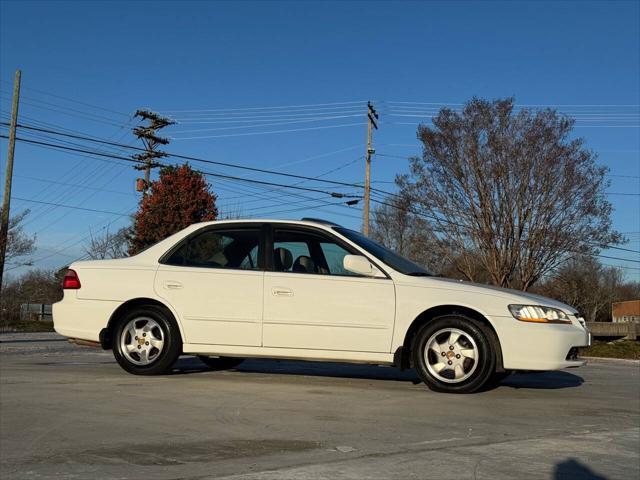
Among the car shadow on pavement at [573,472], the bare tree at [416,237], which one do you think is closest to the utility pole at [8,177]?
the bare tree at [416,237]

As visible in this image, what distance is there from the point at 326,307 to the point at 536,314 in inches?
74.4

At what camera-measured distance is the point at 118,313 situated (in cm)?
679

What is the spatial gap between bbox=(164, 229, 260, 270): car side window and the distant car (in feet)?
0.04

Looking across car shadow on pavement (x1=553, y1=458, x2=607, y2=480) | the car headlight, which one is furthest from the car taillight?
car shadow on pavement (x1=553, y1=458, x2=607, y2=480)

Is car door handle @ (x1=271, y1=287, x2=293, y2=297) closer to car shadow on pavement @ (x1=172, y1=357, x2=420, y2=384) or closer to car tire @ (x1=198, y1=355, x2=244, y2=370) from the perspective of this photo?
car shadow on pavement @ (x1=172, y1=357, x2=420, y2=384)

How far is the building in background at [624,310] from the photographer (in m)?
66.4

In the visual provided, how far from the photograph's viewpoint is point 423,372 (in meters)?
5.99

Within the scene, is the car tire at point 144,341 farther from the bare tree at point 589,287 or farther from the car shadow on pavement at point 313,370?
the bare tree at point 589,287

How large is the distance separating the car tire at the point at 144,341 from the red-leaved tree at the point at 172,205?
87.0 ft

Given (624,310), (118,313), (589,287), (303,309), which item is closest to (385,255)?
(303,309)

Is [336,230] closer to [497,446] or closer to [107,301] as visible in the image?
[107,301]

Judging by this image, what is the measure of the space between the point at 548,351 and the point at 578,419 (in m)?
0.78

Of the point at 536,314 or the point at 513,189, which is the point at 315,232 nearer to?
the point at 536,314

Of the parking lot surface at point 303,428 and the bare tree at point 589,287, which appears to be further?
the bare tree at point 589,287
